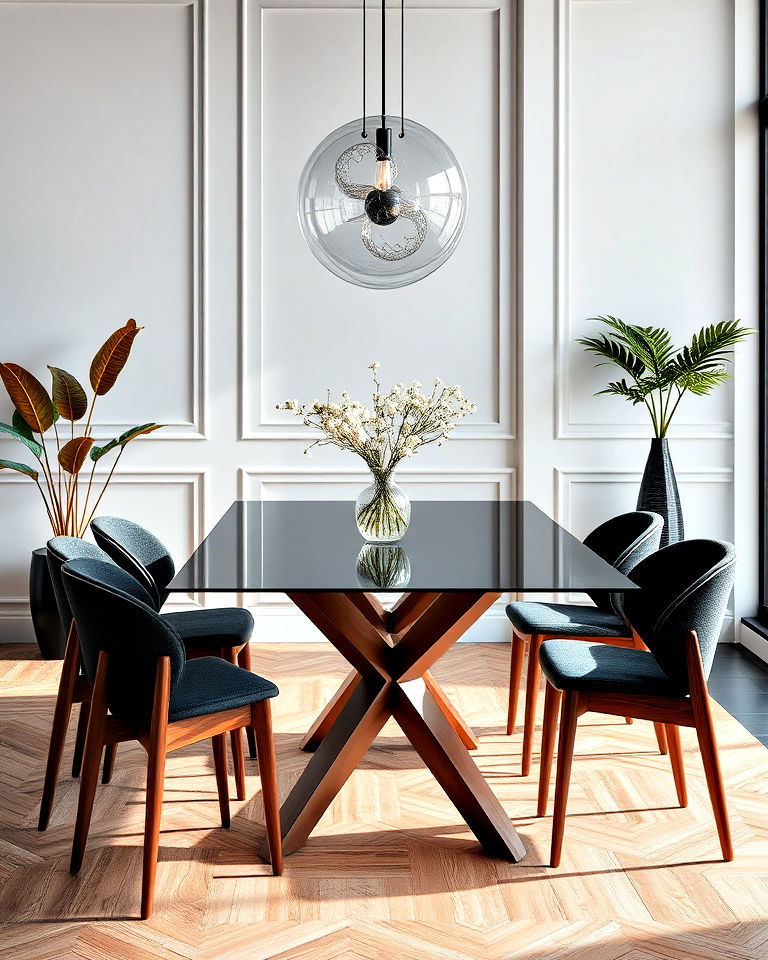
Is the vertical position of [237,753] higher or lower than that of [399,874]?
higher

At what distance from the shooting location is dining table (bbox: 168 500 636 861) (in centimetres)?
221

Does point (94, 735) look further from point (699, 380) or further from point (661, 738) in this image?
point (699, 380)

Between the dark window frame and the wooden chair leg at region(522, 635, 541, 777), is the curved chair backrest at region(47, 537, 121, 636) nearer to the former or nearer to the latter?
the wooden chair leg at region(522, 635, 541, 777)

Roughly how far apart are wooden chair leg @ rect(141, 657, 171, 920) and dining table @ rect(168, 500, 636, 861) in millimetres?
237

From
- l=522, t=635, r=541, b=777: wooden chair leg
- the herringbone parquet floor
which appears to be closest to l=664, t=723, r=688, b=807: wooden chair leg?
the herringbone parquet floor

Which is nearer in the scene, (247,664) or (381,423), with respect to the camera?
(381,423)

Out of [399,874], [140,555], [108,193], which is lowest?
[399,874]

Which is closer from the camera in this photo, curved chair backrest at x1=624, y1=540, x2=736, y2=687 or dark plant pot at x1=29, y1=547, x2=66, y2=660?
curved chair backrest at x1=624, y1=540, x2=736, y2=687

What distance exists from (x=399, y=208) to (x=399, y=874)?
186cm

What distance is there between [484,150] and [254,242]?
1.35 metres

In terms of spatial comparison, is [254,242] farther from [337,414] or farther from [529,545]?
[529,545]

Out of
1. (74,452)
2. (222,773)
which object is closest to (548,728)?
(222,773)

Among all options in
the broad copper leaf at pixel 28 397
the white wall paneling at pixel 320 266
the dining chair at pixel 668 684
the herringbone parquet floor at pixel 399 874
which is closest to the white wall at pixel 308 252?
the white wall paneling at pixel 320 266

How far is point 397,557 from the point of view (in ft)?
8.43
